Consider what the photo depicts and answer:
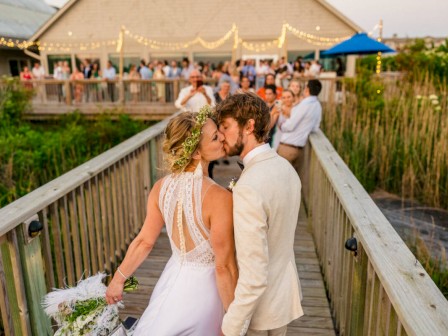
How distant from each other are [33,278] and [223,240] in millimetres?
1219

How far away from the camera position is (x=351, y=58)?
1956 cm

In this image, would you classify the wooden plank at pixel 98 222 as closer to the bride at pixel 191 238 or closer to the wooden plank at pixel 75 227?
the wooden plank at pixel 75 227

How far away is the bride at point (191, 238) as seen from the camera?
195cm

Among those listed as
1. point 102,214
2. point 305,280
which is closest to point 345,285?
point 305,280

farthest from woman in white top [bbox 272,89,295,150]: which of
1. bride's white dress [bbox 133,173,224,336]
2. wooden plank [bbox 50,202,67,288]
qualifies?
bride's white dress [bbox 133,173,224,336]

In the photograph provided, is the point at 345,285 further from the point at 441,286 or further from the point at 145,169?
the point at 145,169

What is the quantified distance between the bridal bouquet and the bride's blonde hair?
0.72 m

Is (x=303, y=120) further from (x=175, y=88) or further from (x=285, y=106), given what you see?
(x=175, y=88)

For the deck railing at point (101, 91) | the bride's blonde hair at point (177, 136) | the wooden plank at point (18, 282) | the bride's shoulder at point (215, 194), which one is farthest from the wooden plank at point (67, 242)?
the deck railing at point (101, 91)

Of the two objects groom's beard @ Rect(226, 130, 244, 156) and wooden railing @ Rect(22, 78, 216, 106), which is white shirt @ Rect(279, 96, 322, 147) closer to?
groom's beard @ Rect(226, 130, 244, 156)

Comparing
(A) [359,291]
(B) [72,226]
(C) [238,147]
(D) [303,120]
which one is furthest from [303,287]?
(C) [238,147]

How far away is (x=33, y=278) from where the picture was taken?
2363 mm

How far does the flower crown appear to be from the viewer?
1.98 metres

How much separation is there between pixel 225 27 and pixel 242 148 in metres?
18.9
